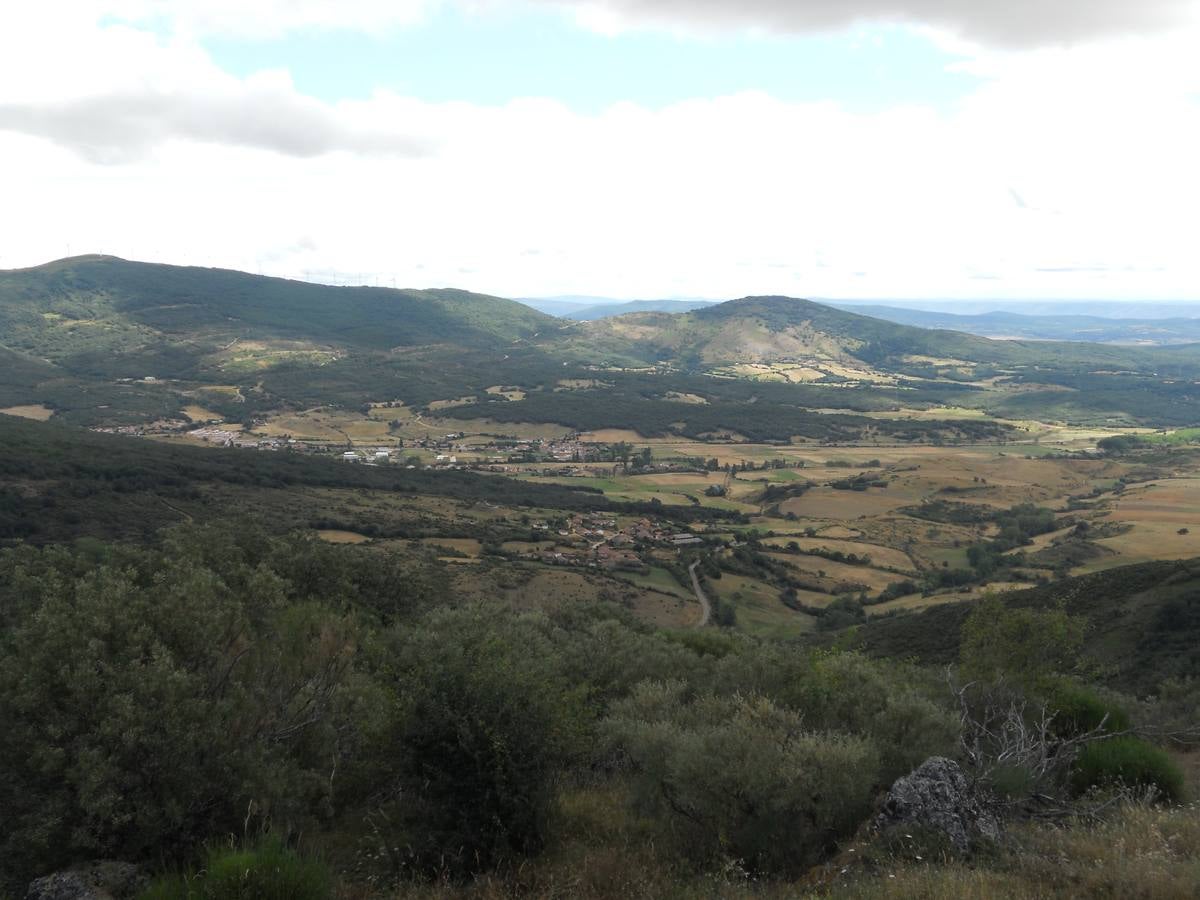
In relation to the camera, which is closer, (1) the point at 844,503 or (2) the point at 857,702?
(2) the point at 857,702

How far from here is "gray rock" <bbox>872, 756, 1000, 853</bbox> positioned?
31.2 ft

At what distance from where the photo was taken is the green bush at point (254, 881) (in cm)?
743

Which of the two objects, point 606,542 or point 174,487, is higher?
point 174,487

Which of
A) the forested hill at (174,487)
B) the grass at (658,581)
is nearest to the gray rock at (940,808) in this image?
the forested hill at (174,487)

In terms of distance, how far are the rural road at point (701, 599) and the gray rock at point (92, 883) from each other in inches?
1992

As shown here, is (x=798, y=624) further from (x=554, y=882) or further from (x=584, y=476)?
(x=584, y=476)

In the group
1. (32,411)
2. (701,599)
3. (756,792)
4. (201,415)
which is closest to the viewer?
(756,792)

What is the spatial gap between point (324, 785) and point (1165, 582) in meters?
52.7

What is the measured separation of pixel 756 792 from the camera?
10.4 meters

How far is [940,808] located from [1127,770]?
6.28 metres

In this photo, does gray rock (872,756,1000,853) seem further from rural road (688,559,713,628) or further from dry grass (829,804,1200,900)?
rural road (688,559,713,628)

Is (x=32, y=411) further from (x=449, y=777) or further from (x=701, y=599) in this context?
(x=449, y=777)

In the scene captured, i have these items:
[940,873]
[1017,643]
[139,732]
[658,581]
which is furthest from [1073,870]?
[658,581]

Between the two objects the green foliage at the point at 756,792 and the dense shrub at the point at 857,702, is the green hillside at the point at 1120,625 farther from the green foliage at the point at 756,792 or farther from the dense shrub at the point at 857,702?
the green foliage at the point at 756,792
